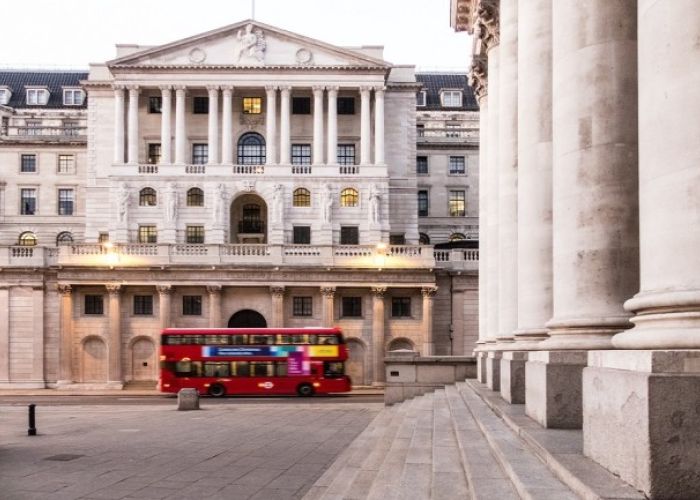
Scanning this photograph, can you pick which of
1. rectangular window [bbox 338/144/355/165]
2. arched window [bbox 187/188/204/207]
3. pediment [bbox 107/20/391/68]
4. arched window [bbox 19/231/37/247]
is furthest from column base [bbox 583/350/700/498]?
arched window [bbox 19/231/37/247]

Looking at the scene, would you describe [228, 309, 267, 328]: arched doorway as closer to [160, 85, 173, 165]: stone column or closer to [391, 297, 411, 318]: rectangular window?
[391, 297, 411, 318]: rectangular window

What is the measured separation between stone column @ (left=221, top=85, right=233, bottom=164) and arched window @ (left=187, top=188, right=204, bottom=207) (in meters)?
3.43

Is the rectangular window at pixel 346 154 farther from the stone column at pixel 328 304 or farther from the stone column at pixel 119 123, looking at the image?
the stone column at pixel 119 123

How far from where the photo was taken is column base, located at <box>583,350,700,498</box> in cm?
756

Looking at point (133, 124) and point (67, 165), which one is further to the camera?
point (67, 165)

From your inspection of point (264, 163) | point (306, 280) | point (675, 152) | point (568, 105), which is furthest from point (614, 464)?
point (264, 163)

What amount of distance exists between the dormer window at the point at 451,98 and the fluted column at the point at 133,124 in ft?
143

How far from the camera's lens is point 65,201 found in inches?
3346

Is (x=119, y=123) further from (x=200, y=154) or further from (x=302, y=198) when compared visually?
(x=302, y=198)

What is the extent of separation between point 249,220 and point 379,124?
47.0 ft

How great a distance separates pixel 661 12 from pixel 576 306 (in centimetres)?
488

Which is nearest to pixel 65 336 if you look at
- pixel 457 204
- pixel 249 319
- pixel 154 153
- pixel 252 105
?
pixel 249 319

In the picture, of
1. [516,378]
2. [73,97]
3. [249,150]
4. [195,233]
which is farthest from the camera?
[73,97]

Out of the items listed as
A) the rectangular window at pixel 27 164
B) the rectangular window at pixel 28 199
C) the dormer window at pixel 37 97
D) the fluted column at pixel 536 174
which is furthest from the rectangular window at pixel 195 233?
the fluted column at pixel 536 174
